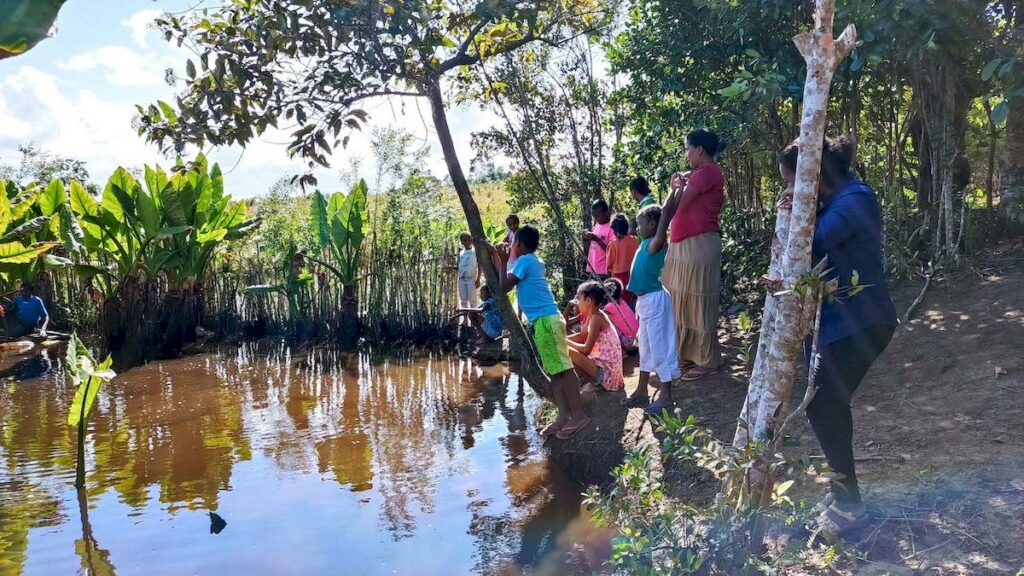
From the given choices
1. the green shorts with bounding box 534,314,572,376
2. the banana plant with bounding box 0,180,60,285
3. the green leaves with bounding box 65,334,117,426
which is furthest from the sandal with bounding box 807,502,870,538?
the banana plant with bounding box 0,180,60,285

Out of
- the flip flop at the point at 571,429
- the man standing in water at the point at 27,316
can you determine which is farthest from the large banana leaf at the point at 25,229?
the flip flop at the point at 571,429

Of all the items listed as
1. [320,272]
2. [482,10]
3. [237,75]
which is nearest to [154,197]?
[320,272]

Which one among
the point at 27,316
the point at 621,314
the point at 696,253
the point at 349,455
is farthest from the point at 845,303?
the point at 27,316

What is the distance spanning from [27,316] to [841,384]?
1312 cm

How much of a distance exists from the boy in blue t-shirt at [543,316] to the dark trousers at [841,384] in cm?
238

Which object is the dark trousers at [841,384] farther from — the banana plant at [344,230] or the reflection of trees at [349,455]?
the banana plant at [344,230]

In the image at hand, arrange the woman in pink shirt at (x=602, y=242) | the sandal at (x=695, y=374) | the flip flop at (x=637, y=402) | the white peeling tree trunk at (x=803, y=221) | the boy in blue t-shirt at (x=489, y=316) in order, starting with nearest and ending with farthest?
the white peeling tree trunk at (x=803, y=221)
the flip flop at (x=637, y=402)
the sandal at (x=695, y=374)
the woman in pink shirt at (x=602, y=242)
the boy in blue t-shirt at (x=489, y=316)

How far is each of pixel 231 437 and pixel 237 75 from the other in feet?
11.0

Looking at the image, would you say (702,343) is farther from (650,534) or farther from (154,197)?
(154,197)

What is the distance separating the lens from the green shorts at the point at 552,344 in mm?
5273

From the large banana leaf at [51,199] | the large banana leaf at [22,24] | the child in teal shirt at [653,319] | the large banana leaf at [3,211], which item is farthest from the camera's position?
the large banana leaf at [51,199]

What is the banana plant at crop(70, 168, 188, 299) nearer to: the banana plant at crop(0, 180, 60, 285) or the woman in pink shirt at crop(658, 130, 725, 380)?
the banana plant at crop(0, 180, 60, 285)

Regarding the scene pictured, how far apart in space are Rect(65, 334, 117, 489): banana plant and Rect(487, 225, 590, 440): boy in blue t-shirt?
2.69 m

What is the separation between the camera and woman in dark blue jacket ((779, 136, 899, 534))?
297 centimetres
